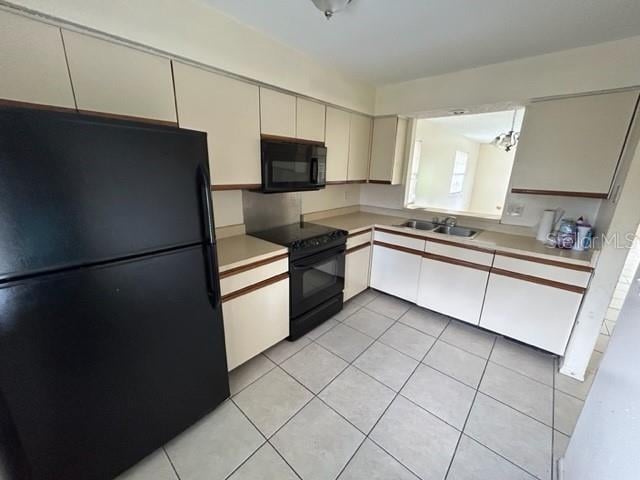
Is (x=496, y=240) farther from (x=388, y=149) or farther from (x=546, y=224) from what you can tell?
(x=388, y=149)

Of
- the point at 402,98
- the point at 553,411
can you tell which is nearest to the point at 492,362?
the point at 553,411

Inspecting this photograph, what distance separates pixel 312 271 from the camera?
228 cm

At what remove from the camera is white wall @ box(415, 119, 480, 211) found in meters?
4.61

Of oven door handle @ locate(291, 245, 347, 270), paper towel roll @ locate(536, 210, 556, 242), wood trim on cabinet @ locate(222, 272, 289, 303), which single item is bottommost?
wood trim on cabinet @ locate(222, 272, 289, 303)

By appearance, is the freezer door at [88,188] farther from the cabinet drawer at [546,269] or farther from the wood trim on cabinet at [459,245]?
the cabinet drawer at [546,269]

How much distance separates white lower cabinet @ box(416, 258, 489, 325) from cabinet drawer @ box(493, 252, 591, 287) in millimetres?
181

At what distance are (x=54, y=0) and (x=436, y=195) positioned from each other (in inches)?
226

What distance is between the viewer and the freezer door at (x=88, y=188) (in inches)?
32.3

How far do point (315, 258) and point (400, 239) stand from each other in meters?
1.06

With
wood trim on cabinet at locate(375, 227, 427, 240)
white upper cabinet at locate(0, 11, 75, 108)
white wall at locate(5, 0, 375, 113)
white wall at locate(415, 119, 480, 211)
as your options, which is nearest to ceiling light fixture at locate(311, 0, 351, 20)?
white wall at locate(5, 0, 375, 113)

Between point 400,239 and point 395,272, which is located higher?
point 400,239

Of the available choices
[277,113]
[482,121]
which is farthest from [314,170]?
[482,121]

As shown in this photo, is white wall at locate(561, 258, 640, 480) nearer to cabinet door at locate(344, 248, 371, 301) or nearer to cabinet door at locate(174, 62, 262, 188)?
cabinet door at locate(344, 248, 371, 301)

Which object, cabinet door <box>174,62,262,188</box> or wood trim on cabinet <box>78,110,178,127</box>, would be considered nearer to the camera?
wood trim on cabinet <box>78,110,178,127</box>
